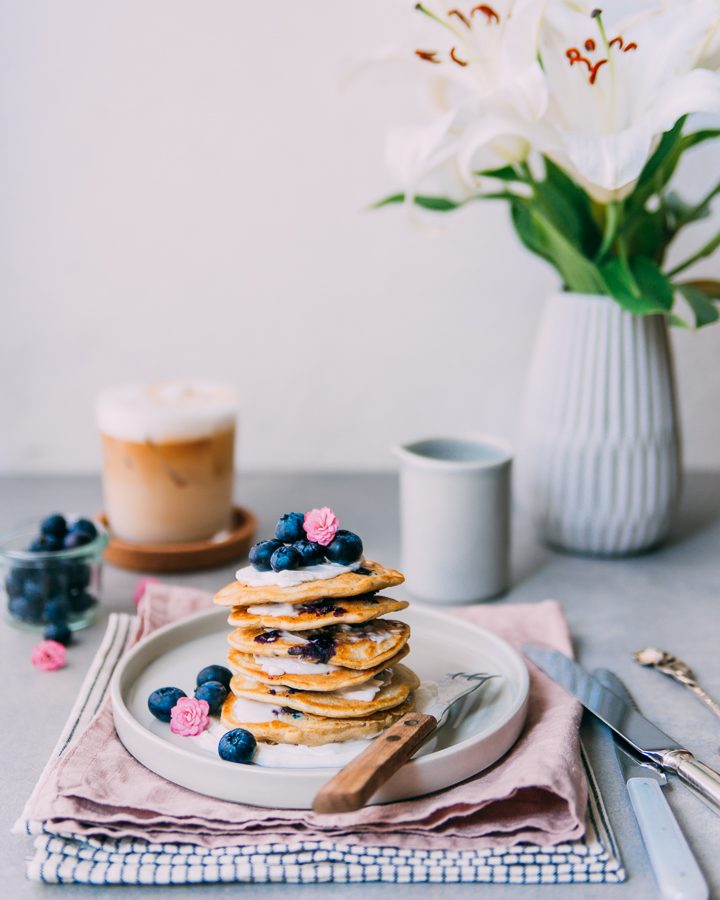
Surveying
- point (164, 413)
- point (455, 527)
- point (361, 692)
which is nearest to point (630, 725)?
point (361, 692)

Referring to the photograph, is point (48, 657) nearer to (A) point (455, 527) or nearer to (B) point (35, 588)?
(B) point (35, 588)

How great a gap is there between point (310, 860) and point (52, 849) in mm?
177

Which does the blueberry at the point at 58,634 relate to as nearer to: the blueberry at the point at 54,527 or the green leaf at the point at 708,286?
the blueberry at the point at 54,527

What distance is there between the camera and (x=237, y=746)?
599mm

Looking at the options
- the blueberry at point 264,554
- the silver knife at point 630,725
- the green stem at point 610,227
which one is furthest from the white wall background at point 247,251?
the blueberry at point 264,554

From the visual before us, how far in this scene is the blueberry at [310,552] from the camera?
0.65 meters

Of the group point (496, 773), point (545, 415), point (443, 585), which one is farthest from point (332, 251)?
point (496, 773)

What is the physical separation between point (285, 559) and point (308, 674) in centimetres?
9

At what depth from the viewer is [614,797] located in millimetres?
635

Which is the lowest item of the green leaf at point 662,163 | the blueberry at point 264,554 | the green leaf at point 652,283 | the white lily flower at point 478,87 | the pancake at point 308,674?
the pancake at point 308,674

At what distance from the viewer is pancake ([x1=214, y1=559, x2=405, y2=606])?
619 mm

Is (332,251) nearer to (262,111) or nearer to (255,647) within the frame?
(262,111)

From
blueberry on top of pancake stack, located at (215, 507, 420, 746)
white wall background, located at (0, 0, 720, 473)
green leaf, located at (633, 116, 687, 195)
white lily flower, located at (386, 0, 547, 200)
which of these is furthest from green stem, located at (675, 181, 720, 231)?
blueberry on top of pancake stack, located at (215, 507, 420, 746)

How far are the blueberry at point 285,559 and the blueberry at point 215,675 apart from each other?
14 cm
